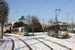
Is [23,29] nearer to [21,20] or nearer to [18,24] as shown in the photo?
[18,24]

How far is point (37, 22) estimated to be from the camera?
232 feet

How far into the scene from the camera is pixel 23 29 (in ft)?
129

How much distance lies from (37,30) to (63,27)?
54413 millimetres

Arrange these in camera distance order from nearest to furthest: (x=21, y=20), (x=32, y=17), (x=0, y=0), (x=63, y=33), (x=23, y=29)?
1. (x=0, y=0)
2. (x=63, y=33)
3. (x=23, y=29)
4. (x=32, y=17)
5. (x=21, y=20)

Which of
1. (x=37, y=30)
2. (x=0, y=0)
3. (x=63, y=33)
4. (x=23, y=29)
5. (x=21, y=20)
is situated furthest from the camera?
(x=21, y=20)

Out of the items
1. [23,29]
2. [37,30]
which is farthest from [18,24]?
[23,29]

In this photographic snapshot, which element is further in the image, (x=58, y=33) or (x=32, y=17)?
(x=32, y=17)

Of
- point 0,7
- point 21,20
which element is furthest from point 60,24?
point 21,20

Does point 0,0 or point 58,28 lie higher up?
point 0,0

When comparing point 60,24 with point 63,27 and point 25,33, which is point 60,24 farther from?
point 25,33

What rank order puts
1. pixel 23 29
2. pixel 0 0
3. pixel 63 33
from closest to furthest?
pixel 0 0
pixel 63 33
pixel 23 29

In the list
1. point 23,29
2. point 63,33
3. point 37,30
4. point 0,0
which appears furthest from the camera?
point 37,30

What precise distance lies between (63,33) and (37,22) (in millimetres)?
47516

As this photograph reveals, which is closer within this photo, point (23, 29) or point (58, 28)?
point (58, 28)
